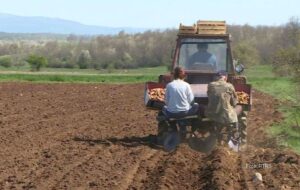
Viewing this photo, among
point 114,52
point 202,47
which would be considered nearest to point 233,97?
point 202,47

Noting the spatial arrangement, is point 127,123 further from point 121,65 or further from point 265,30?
point 265,30

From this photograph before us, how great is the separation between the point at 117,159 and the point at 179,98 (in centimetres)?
179

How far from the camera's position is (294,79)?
18094 millimetres

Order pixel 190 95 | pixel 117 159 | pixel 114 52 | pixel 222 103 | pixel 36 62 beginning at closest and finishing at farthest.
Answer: pixel 117 159 → pixel 222 103 → pixel 190 95 → pixel 36 62 → pixel 114 52

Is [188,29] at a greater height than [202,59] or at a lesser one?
greater

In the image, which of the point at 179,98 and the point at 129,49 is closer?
the point at 179,98

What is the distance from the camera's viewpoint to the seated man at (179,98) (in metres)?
12.8

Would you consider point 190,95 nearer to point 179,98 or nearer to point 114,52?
point 179,98

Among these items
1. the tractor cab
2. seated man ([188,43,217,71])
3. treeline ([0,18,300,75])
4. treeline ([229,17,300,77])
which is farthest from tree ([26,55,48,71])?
seated man ([188,43,217,71])

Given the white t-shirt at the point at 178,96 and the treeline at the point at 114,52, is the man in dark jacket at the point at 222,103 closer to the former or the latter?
the white t-shirt at the point at 178,96

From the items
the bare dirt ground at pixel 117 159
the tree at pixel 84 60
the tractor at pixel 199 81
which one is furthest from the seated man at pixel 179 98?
the tree at pixel 84 60

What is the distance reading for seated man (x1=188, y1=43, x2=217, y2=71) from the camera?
14.3 m

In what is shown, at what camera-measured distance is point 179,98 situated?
12758mm

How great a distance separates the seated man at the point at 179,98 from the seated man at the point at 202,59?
1.52 metres
